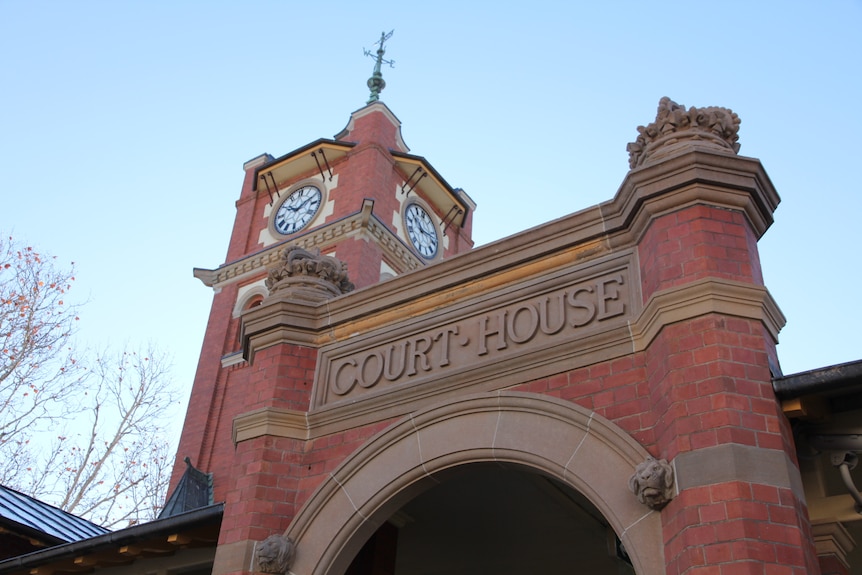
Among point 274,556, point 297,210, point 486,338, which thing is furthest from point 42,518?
point 297,210

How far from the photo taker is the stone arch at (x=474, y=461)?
222 inches

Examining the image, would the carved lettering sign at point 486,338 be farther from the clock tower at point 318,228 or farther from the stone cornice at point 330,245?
the stone cornice at point 330,245

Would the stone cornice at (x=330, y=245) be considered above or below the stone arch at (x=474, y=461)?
above


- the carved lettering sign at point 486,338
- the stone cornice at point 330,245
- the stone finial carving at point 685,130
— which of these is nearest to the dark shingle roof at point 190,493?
the stone cornice at point 330,245

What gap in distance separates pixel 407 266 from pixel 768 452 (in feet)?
68.9

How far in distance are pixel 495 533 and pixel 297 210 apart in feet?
63.4

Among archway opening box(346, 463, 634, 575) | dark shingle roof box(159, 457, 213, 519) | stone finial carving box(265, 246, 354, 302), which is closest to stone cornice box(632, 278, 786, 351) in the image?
archway opening box(346, 463, 634, 575)

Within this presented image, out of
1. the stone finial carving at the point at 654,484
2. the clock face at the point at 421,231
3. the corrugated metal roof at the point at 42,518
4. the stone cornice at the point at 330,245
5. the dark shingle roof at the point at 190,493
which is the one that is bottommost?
the stone finial carving at the point at 654,484

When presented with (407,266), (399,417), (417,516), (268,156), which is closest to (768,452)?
(399,417)

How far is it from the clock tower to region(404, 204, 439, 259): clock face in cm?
4

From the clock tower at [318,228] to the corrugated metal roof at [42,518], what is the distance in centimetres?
780

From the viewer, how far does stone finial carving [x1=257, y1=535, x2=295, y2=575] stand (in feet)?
22.4

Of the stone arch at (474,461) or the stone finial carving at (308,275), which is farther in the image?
the stone finial carving at (308,275)

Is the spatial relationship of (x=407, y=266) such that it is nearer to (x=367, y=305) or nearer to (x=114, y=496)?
(x=114, y=496)
